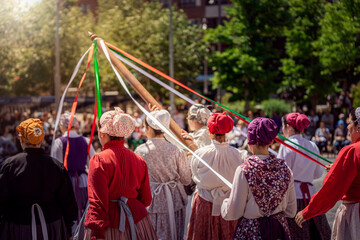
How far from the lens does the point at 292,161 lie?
16.8 ft

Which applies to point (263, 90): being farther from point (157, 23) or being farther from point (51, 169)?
point (51, 169)

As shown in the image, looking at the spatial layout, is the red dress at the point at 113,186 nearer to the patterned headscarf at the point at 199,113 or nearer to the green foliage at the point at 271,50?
the patterned headscarf at the point at 199,113

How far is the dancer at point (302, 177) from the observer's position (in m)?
5.05

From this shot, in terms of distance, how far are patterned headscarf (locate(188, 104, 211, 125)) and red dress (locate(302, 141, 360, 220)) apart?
2243 millimetres

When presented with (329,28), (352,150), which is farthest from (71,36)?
(352,150)

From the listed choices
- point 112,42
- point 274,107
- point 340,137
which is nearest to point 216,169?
point 340,137

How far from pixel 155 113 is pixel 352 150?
2090mm

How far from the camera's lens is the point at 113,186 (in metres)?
3.59

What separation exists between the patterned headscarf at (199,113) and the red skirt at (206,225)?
128 cm

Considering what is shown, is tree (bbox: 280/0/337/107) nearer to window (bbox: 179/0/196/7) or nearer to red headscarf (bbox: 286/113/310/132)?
red headscarf (bbox: 286/113/310/132)

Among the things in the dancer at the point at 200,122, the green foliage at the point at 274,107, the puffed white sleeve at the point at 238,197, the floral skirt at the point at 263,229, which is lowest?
the green foliage at the point at 274,107

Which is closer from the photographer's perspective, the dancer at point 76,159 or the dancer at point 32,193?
the dancer at point 32,193

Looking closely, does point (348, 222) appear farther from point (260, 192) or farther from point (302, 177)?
point (302, 177)

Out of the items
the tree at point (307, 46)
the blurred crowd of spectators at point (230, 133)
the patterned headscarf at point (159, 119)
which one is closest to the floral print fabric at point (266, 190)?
the patterned headscarf at point (159, 119)
